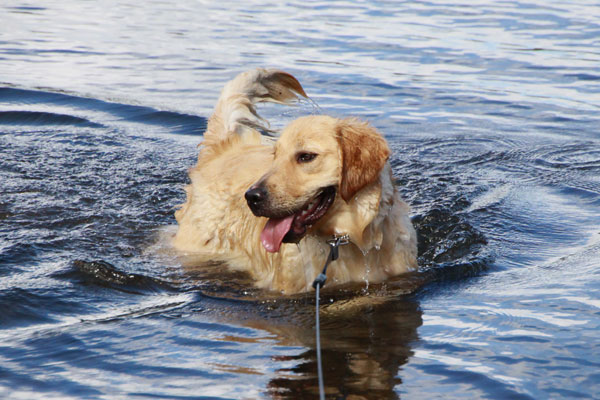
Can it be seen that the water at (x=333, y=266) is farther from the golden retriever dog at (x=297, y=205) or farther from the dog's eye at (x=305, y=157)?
the dog's eye at (x=305, y=157)

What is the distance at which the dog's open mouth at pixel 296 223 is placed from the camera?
4859 millimetres

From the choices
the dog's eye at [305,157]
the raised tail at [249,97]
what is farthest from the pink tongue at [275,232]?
the raised tail at [249,97]

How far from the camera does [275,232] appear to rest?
4.88m

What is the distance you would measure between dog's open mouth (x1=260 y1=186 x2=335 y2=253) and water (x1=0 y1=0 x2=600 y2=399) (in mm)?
518

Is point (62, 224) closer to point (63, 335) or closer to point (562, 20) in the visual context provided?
point (63, 335)

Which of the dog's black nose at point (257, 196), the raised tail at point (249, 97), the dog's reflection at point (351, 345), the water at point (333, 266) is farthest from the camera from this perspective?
the raised tail at point (249, 97)

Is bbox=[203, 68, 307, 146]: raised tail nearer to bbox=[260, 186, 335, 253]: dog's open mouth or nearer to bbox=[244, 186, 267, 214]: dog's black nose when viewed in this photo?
bbox=[260, 186, 335, 253]: dog's open mouth

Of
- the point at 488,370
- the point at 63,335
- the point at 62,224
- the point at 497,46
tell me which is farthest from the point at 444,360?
the point at 497,46

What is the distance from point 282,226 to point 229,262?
1437mm

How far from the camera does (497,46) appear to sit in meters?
15.3

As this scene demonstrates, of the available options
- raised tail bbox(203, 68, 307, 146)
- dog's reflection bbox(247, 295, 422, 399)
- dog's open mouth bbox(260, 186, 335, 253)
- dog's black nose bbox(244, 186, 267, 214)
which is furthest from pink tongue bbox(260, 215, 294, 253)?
raised tail bbox(203, 68, 307, 146)

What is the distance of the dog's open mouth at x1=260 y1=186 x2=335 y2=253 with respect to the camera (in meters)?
4.86

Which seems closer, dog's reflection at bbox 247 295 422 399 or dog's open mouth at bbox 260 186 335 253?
dog's reflection at bbox 247 295 422 399

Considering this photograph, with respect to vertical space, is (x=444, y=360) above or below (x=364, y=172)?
below
